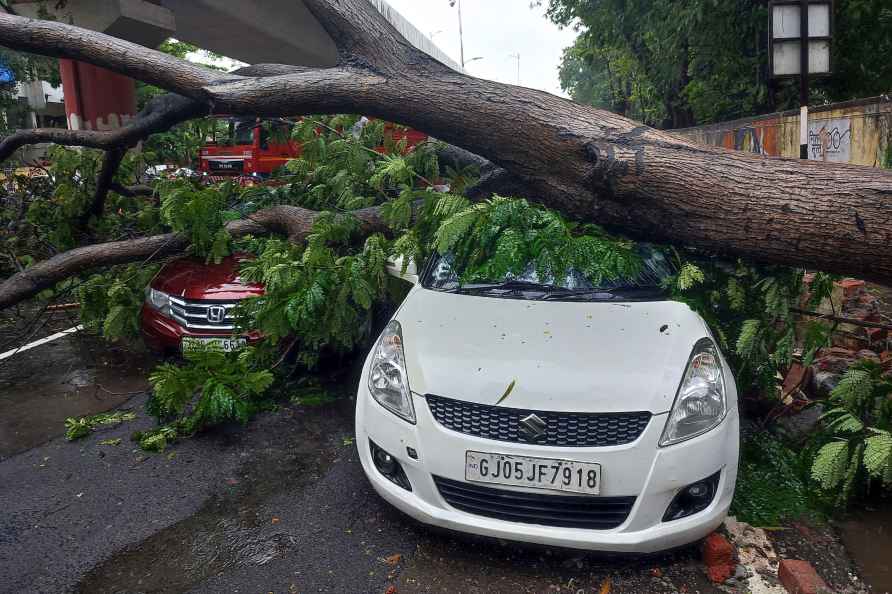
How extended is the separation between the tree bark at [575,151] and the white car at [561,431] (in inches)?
25.8

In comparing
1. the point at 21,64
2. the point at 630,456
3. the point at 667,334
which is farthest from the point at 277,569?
the point at 21,64

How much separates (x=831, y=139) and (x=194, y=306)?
29.5 feet

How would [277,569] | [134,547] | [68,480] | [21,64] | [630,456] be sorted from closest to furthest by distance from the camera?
[630,456] → [277,569] → [134,547] → [68,480] → [21,64]

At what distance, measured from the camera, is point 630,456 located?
8.75 ft

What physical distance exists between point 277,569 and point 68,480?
5.46 feet

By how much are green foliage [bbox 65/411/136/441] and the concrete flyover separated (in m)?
7.32

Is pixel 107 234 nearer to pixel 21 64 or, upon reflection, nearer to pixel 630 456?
Answer: pixel 630 456

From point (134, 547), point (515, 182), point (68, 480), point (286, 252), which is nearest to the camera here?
point (134, 547)

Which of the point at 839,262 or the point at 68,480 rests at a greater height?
the point at 839,262

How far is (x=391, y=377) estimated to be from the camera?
3.13 metres

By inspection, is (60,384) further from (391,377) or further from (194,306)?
(391,377)

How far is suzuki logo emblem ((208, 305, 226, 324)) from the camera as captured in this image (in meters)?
5.22

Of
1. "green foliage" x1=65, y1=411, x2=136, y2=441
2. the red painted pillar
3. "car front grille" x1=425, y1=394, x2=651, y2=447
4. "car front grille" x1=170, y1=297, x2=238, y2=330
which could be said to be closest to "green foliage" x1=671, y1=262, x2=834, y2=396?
"car front grille" x1=425, y1=394, x2=651, y2=447

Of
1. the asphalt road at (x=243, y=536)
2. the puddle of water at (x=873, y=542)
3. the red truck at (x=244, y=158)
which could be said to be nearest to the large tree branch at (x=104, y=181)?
the asphalt road at (x=243, y=536)
